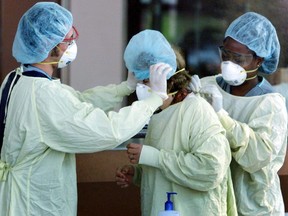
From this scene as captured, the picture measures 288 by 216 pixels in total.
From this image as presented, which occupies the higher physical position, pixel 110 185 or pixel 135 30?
pixel 135 30

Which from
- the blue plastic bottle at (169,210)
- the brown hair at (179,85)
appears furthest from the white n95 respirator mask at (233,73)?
the blue plastic bottle at (169,210)

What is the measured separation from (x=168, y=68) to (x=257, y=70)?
755mm

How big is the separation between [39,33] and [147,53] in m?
0.54

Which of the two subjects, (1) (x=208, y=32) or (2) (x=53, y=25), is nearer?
(2) (x=53, y=25)

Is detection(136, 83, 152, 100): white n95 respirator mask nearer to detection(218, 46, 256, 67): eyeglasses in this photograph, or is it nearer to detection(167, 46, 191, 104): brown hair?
detection(167, 46, 191, 104): brown hair

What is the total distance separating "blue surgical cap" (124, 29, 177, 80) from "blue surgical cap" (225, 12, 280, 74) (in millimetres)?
490

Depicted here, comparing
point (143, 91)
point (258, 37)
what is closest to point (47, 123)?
point (143, 91)

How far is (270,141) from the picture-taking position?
4.94 meters

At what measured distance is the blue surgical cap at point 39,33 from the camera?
4746 millimetres

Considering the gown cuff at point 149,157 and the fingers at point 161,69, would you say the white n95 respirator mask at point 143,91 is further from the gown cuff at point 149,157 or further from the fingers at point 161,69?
the gown cuff at point 149,157

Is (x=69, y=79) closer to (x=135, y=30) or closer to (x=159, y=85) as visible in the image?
(x=135, y=30)

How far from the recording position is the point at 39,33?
15.6 feet

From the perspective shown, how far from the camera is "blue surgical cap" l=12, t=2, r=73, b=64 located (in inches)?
187

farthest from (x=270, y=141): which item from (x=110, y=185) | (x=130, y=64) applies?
(x=110, y=185)
